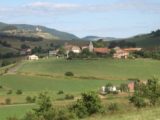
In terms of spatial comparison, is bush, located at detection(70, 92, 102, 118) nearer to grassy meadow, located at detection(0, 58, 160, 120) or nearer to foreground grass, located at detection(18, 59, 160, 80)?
grassy meadow, located at detection(0, 58, 160, 120)

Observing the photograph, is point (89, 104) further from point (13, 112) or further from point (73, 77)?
point (73, 77)

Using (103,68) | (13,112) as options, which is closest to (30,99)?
(13,112)

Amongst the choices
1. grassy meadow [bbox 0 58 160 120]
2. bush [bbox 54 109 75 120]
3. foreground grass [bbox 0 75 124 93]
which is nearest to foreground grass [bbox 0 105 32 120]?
grassy meadow [bbox 0 58 160 120]

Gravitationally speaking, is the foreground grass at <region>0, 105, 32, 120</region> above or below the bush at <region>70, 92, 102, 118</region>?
below

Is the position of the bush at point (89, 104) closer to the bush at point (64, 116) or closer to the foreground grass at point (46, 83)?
the bush at point (64, 116)

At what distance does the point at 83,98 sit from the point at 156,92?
6423mm

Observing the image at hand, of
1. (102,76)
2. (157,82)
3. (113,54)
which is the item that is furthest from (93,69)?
(157,82)

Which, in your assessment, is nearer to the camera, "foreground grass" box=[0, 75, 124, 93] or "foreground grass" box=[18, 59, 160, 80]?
"foreground grass" box=[0, 75, 124, 93]

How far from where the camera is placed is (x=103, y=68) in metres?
106

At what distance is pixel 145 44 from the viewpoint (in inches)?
6698

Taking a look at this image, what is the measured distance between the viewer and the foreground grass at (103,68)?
326ft

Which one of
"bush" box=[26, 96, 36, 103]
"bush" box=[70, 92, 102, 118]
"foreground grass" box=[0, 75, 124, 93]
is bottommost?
"bush" box=[26, 96, 36, 103]

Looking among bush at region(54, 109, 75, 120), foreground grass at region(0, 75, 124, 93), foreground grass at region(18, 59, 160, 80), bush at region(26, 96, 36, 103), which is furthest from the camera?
foreground grass at region(18, 59, 160, 80)

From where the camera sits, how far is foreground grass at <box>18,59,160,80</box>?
99.3 meters
